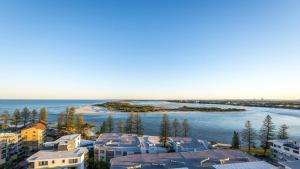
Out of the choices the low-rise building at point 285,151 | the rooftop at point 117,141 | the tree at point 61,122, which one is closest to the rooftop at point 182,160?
the rooftop at point 117,141

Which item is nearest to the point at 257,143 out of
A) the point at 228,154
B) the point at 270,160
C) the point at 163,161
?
the point at 270,160

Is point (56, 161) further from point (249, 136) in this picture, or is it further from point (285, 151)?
point (249, 136)

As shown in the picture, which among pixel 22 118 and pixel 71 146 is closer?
pixel 71 146

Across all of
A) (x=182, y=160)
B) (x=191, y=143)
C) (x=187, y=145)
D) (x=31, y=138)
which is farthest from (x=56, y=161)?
(x=31, y=138)

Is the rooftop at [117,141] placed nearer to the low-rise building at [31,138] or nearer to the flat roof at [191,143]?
the flat roof at [191,143]

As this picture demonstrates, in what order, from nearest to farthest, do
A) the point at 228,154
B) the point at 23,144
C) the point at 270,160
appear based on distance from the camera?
the point at 228,154 < the point at 270,160 < the point at 23,144

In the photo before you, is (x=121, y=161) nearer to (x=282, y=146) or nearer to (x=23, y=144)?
(x=282, y=146)
